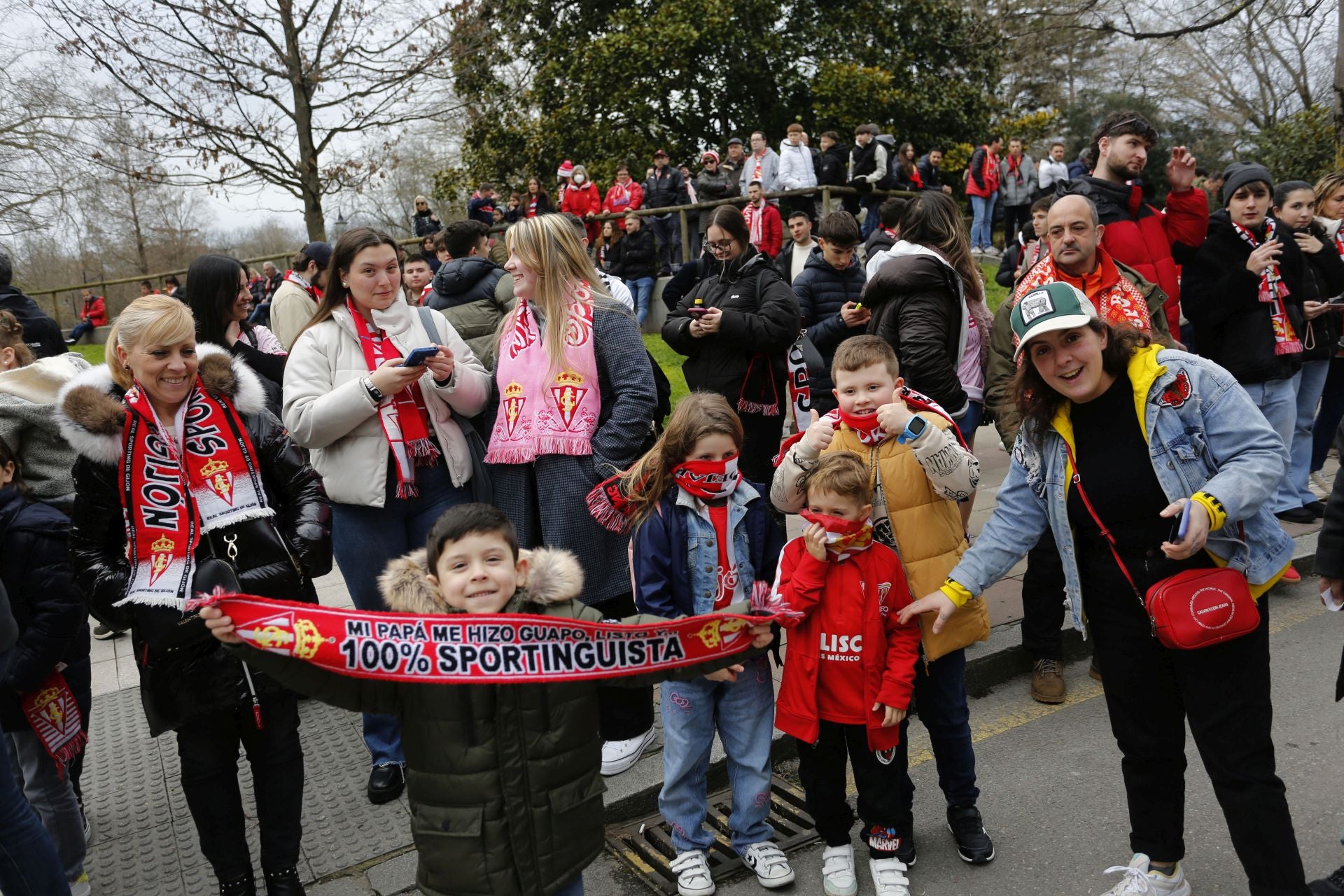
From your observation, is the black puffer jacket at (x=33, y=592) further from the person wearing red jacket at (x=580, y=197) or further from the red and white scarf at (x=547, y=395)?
the person wearing red jacket at (x=580, y=197)

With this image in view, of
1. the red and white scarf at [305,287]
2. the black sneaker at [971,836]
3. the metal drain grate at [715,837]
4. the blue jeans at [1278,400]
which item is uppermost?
the red and white scarf at [305,287]

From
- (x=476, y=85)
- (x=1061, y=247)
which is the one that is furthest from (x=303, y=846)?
(x=476, y=85)

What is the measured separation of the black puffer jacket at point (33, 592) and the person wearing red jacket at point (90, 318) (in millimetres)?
22759

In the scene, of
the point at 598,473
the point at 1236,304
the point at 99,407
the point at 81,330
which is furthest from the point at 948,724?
the point at 81,330

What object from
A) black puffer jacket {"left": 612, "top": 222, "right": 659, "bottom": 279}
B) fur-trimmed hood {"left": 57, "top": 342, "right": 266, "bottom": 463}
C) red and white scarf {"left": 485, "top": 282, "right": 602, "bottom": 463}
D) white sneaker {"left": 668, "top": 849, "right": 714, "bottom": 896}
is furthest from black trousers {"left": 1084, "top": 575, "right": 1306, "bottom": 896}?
black puffer jacket {"left": 612, "top": 222, "right": 659, "bottom": 279}

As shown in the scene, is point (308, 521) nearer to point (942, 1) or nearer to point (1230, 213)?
point (1230, 213)

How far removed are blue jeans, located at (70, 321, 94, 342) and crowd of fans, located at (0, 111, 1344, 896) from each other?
863 inches

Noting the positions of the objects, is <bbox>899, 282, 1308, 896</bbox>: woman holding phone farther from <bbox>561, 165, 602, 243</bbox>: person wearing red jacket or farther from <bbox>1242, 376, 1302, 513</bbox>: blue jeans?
<bbox>561, 165, 602, 243</bbox>: person wearing red jacket

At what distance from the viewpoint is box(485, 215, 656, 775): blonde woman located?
4.15 meters

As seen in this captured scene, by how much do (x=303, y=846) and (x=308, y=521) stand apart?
1.33 meters

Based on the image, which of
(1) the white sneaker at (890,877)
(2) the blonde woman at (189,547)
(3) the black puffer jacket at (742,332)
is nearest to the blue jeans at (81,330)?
(3) the black puffer jacket at (742,332)

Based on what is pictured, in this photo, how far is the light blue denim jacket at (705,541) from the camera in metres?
3.49

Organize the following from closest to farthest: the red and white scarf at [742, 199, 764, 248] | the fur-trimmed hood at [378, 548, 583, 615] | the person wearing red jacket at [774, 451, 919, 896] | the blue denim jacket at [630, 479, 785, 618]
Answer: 1. the fur-trimmed hood at [378, 548, 583, 615]
2. the person wearing red jacket at [774, 451, 919, 896]
3. the blue denim jacket at [630, 479, 785, 618]
4. the red and white scarf at [742, 199, 764, 248]

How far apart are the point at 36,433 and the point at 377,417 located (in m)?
1.28
